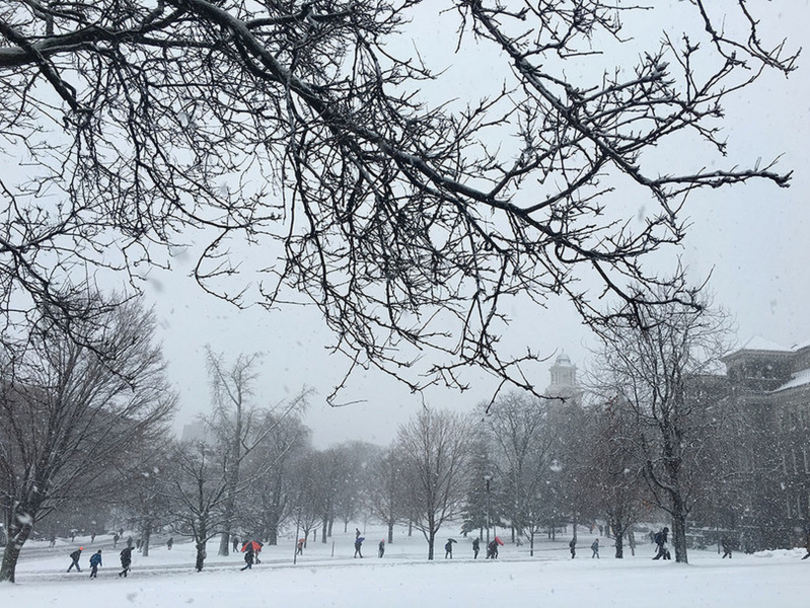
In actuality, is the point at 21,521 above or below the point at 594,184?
below

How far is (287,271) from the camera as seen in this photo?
4.20 meters

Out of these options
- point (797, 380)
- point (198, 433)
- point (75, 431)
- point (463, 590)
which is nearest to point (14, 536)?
point (75, 431)

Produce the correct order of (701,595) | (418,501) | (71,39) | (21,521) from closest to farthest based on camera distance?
1. (71,39)
2. (701,595)
3. (21,521)
4. (418,501)

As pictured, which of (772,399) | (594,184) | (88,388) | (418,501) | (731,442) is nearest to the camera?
(594,184)

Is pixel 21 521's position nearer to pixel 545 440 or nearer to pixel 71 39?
pixel 71 39

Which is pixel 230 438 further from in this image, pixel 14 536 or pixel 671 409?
pixel 671 409

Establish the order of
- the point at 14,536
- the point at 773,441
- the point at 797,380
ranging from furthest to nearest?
1. the point at 797,380
2. the point at 773,441
3. the point at 14,536

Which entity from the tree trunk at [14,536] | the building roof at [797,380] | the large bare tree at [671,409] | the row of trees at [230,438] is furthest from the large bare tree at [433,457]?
the building roof at [797,380]

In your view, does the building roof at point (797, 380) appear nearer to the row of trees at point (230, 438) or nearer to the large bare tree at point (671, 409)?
the row of trees at point (230, 438)

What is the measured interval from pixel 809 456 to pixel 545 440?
17505 millimetres

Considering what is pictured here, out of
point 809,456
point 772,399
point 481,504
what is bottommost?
point 481,504

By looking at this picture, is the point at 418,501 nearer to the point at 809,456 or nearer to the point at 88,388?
the point at 88,388

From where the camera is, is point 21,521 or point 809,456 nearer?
point 21,521

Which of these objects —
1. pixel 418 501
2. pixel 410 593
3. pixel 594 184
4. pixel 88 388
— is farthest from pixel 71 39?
pixel 418 501
